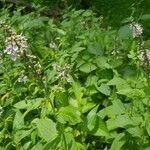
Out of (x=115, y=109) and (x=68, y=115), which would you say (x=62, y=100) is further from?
(x=115, y=109)

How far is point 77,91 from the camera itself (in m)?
3.79

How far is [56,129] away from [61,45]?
70.1 inches

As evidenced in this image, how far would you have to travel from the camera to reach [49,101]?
10.6 ft

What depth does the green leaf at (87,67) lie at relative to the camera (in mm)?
4212

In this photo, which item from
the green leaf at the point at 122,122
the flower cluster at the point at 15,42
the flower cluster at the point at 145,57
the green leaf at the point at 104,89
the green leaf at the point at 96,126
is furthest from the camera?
the green leaf at the point at 104,89

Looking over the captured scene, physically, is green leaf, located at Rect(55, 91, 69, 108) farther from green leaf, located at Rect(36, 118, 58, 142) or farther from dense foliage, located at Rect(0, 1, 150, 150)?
green leaf, located at Rect(36, 118, 58, 142)

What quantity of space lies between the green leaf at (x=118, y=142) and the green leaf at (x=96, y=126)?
9 centimetres

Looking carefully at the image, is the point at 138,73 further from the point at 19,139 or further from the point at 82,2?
the point at 82,2

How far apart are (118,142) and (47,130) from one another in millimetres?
553

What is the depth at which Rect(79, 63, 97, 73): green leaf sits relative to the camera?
13.8ft

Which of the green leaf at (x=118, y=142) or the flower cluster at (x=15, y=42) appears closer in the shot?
the flower cluster at (x=15, y=42)

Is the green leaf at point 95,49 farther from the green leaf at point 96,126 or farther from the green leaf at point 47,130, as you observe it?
the green leaf at point 47,130

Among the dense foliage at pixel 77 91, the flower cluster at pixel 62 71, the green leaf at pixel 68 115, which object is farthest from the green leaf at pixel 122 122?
the flower cluster at pixel 62 71

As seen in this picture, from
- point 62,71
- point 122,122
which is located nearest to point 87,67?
point 62,71
